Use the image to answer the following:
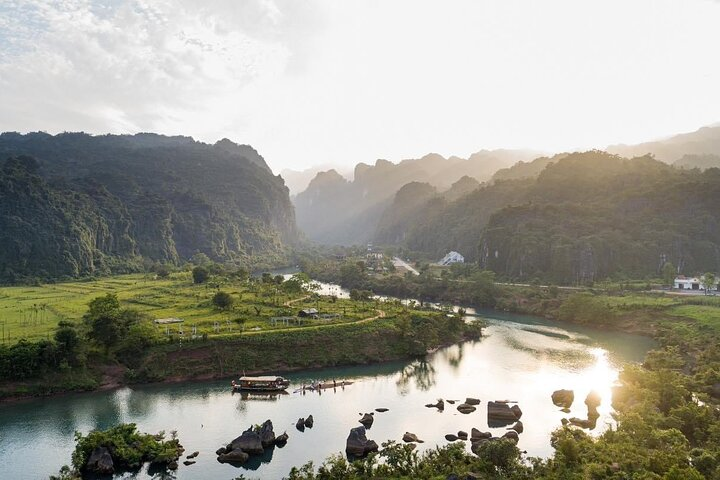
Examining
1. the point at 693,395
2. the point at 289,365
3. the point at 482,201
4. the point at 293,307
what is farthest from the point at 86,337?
the point at 482,201

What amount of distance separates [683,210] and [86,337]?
97871 millimetres

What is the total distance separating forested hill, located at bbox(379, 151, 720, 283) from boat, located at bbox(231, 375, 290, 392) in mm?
63764

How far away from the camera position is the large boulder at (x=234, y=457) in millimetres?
27938

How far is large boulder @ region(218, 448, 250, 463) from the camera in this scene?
27.9 m

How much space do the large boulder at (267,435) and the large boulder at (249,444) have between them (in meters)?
0.27

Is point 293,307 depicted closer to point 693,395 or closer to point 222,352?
point 222,352

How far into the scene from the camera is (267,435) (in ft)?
97.0

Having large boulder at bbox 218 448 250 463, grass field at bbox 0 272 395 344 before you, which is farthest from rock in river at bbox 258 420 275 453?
grass field at bbox 0 272 395 344

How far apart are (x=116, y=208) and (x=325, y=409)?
105m

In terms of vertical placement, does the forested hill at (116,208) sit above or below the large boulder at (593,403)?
above

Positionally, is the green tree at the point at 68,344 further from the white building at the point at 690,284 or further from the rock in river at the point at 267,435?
the white building at the point at 690,284

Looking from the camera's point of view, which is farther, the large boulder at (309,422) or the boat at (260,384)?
the boat at (260,384)

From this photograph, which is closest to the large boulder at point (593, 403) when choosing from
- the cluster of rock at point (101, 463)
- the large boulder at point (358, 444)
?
the large boulder at point (358, 444)

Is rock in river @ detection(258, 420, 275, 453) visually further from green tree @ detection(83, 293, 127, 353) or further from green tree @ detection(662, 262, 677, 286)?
green tree @ detection(662, 262, 677, 286)
